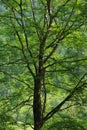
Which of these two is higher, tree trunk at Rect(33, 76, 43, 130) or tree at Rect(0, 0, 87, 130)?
tree at Rect(0, 0, 87, 130)

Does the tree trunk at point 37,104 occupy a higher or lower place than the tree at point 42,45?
lower

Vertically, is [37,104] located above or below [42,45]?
below

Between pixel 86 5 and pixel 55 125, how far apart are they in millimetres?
2934

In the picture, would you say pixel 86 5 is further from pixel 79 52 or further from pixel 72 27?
pixel 79 52

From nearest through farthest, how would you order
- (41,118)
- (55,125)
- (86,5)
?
1. (86,5)
2. (55,125)
3. (41,118)

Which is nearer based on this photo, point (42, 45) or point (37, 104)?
point (42, 45)

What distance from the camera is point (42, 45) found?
7195 mm

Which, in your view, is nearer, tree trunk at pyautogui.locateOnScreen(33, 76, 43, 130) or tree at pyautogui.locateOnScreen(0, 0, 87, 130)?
tree at pyautogui.locateOnScreen(0, 0, 87, 130)

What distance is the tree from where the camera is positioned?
270 inches

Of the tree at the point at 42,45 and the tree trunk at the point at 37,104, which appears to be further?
the tree trunk at the point at 37,104

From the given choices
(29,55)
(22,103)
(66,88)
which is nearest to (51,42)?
(29,55)

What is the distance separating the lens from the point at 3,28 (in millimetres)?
7730

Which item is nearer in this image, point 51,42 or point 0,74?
point 51,42

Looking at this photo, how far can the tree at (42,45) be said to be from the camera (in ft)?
22.5
